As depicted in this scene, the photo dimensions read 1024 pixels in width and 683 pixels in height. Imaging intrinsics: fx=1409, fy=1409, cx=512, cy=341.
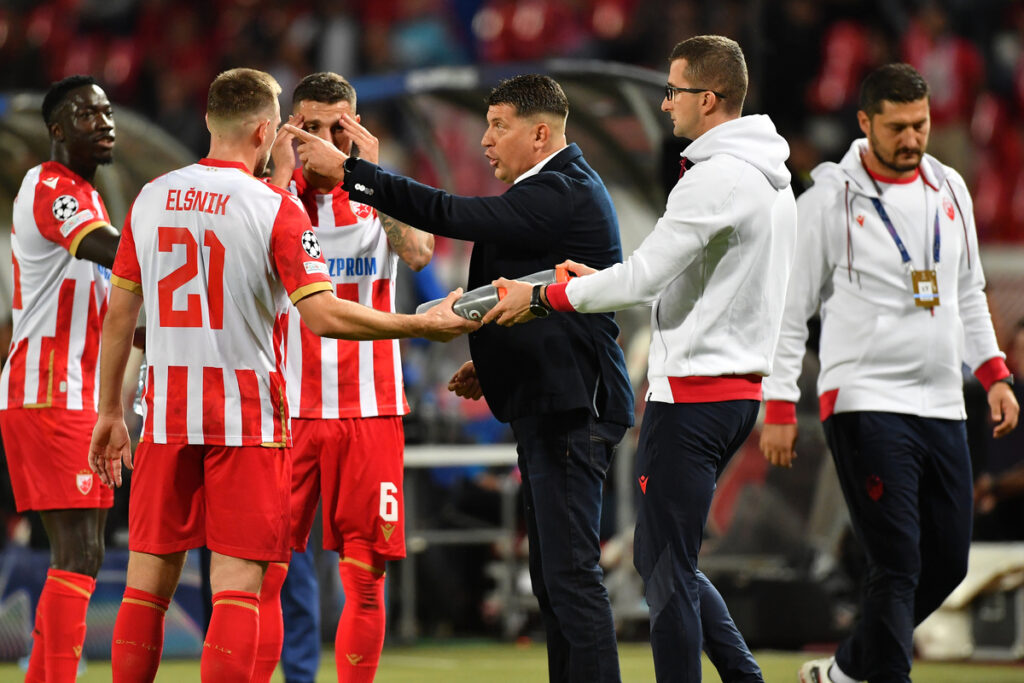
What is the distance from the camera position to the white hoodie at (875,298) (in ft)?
17.6

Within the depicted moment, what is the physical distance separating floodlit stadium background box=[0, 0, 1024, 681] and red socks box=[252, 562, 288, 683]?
10.9 ft

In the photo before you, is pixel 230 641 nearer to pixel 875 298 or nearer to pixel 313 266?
pixel 313 266

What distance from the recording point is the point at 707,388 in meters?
4.61

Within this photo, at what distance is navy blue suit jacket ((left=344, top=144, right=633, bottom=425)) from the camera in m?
4.75

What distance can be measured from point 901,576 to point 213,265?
9.02 ft

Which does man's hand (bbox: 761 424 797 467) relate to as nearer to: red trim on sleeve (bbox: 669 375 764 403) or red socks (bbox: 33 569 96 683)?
red trim on sleeve (bbox: 669 375 764 403)

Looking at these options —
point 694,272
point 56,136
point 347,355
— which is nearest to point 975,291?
point 694,272

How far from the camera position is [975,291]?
5664 millimetres

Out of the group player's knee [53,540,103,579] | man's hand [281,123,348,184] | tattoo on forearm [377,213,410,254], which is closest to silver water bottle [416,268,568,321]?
man's hand [281,123,348,184]

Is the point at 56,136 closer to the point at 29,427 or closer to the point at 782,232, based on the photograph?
the point at 29,427

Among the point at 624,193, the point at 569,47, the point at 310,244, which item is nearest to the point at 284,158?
the point at 310,244

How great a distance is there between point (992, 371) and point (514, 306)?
2.22 m

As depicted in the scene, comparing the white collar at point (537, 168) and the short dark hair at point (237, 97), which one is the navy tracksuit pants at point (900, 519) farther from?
the short dark hair at point (237, 97)

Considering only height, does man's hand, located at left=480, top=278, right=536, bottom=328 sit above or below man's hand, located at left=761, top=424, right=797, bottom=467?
above
